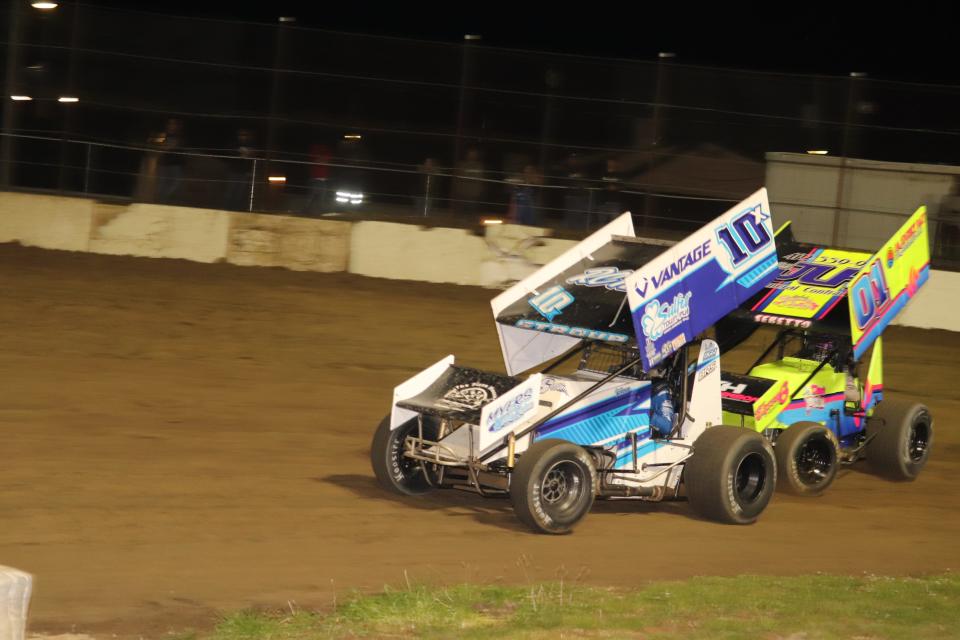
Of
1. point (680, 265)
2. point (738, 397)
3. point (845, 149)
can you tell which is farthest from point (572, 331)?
point (845, 149)

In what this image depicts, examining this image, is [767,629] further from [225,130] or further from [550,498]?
[225,130]

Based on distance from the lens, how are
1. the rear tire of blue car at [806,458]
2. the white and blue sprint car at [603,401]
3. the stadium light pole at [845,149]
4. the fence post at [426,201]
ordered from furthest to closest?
1. the fence post at [426,201]
2. the stadium light pole at [845,149]
3. the rear tire of blue car at [806,458]
4. the white and blue sprint car at [603,401]

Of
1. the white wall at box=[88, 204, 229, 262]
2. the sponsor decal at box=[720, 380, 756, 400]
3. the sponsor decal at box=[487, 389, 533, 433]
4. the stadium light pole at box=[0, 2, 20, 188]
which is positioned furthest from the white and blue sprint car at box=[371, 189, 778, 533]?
the stadium light pole at box=[0, 2, 20, 188]

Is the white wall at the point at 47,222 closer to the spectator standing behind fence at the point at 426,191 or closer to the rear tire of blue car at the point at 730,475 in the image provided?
the spectator standing behind fence at the point at 426,191

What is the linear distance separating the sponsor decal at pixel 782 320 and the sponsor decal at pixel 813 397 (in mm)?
609

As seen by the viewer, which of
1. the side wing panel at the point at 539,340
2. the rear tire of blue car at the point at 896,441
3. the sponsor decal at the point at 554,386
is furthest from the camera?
the rear tire of blue car at the point at 896,441

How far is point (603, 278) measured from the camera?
8859mm

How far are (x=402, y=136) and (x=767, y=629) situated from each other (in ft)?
46.0

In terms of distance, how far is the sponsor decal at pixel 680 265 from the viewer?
821cm

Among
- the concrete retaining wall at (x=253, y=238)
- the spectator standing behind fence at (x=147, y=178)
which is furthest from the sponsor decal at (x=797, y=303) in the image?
the spectator standing behind fence at (x=147, y=178)

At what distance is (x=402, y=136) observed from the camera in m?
19.0

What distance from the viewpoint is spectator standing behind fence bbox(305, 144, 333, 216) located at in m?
19.0

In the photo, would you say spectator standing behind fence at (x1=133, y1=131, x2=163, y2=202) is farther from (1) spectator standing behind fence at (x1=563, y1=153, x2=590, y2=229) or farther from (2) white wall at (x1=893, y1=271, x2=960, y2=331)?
(2) white wall at (x1=893, y1=271, x2=960, y2=331)

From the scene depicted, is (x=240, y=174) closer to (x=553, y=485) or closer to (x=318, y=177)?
(x=318, y=177)
